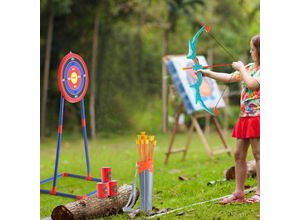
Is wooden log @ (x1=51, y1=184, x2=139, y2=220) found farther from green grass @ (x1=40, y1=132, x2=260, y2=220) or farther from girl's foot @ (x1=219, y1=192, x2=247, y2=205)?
girl's foot @ (x1=219, y1=192, x2=247, y2=205)

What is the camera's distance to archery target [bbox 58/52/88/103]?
3.78 m

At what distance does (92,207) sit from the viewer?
3.26m

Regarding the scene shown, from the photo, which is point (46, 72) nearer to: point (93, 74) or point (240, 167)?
point (93, 74)

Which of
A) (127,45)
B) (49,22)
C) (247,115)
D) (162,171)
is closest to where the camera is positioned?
(247,115)

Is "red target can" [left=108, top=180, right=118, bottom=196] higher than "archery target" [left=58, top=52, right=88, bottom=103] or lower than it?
lower

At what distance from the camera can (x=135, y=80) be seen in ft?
29.2

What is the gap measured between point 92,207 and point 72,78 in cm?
99

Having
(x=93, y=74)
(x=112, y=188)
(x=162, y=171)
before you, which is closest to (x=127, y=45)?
(x=93, y=74)

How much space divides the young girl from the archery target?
92 centimetres

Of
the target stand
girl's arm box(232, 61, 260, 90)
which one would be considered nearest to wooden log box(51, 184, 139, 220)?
the target stand
